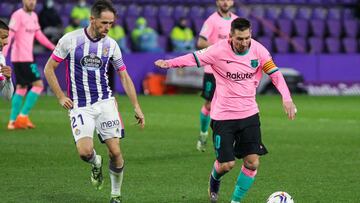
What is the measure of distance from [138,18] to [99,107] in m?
18.5

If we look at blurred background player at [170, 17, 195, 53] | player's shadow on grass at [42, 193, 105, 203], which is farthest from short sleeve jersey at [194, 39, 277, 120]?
blurred background player at [170, 17, 195, 53]

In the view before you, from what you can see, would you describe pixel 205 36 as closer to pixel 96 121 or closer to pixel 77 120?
pixel 96 121

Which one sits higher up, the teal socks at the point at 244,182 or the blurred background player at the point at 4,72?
the blurred background player at the point at 4,72

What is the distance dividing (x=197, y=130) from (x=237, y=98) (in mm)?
7729

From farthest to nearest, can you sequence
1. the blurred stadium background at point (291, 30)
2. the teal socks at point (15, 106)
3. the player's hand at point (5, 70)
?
the blurred stadium background at point (291, 30)
the teal socks at point (15, 106)
the player's hand at point (5, 70)

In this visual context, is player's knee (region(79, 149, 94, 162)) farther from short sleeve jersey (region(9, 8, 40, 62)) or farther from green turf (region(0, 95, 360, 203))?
short sleeve jersey (region(9, 8, 40, 62))

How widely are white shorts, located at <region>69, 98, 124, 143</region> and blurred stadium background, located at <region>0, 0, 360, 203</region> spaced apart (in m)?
0.82

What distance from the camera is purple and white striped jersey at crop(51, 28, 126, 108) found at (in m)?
8.98

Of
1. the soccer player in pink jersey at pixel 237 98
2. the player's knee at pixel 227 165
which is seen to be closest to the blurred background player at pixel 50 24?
the soccer player in pink jersey at pixel 237 98

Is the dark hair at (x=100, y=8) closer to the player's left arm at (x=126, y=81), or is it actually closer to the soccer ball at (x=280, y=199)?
the player's left arm at (x=126, y=81)

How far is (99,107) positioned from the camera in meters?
9.09

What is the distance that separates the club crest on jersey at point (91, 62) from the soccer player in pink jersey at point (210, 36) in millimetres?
4833

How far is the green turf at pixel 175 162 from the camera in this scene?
386 inches

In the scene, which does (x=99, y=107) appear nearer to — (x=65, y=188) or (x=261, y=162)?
(x=65, y=188)
